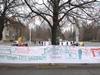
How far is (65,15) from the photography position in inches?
1210

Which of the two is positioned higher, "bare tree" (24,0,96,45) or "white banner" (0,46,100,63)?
"bare tree" (24,0,96,45)

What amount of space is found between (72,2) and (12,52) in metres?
9.29

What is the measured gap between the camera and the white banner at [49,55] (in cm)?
2502

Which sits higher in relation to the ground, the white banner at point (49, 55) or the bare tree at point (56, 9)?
the bare tree at point (56, 9)

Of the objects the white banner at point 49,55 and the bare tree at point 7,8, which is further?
the bare tree at point 7,8

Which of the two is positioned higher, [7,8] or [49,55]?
→ [7,8]

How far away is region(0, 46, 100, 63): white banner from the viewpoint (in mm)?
25016

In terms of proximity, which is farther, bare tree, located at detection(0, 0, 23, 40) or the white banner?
bare tree, located at detection(0, 0, 23, 40)

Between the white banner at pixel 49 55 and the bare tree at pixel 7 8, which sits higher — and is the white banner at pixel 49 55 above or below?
below

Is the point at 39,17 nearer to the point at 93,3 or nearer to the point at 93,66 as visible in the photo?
the point at 93,3

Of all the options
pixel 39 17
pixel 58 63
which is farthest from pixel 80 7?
pixel 58 63

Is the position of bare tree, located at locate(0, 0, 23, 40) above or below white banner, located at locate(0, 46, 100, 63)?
above

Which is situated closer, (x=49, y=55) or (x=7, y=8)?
(x=49, y=55)

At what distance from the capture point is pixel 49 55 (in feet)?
83.5
